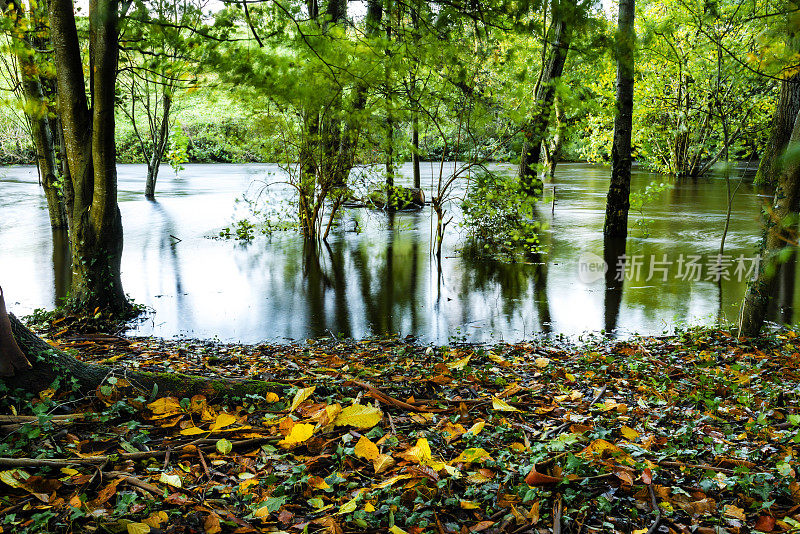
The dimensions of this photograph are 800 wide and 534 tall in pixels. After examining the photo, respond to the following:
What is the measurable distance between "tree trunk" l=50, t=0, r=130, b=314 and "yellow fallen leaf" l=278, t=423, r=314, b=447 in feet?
16.5

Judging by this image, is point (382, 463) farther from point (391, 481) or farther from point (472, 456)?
point (472, 456)

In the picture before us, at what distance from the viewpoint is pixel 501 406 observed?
11.9 feet

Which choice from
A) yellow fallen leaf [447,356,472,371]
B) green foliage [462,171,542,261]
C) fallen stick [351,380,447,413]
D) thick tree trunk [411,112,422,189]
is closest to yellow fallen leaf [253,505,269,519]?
fallen stick [351,380,447,413]

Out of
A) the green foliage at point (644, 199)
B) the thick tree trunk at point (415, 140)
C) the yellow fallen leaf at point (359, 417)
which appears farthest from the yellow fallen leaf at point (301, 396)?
the green foliage at point (644, 199)

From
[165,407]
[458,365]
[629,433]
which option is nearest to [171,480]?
[165,407]

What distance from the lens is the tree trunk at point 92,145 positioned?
6.32 meters

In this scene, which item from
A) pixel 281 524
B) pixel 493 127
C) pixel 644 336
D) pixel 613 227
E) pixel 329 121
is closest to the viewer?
pixel 281 524

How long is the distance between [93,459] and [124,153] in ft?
143

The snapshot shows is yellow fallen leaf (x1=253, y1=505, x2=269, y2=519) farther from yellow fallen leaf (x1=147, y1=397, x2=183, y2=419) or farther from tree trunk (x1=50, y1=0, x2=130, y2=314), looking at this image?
tree trunk (x1=50, y1=0, x2=130, y2=314)

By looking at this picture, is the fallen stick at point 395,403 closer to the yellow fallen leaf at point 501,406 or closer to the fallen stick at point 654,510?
the yellow fallen leaf at point 501,406

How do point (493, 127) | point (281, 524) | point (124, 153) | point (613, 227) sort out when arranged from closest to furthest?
point (281, 524), point (493, 127), point (613, 227), point (124, 153)

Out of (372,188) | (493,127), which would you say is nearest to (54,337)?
(493,127)

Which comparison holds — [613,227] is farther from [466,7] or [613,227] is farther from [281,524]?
[281,524]

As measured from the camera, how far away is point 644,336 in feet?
22.9
